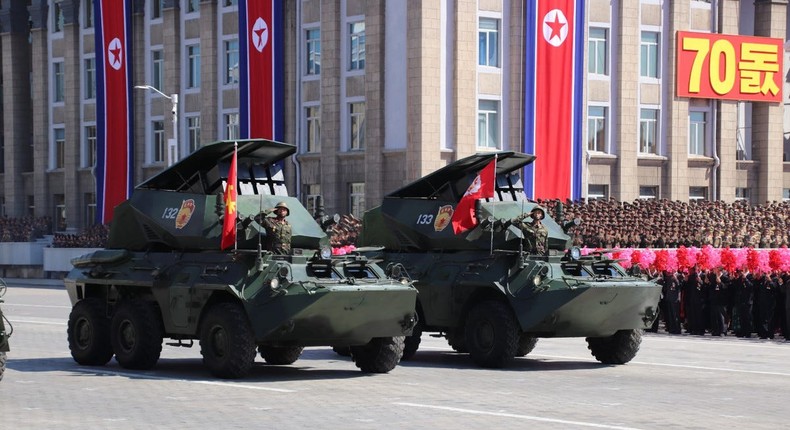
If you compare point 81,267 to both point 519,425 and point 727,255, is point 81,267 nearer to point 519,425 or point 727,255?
point 519,425

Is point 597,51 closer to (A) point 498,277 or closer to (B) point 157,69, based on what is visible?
(B) point 157,69

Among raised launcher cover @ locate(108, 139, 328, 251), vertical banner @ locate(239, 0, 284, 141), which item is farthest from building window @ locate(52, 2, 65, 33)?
raised launcher cover @ locate(108, 139, 328, 251)

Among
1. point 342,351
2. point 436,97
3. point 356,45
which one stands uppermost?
point 356,45

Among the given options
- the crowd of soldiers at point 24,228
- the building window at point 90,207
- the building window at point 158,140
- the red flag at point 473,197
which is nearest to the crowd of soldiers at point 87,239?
the crowd of soldiers at point 24,228

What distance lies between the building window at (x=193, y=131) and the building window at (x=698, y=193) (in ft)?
60.3

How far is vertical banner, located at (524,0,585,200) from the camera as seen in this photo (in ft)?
159

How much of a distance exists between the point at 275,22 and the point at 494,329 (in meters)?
31.2

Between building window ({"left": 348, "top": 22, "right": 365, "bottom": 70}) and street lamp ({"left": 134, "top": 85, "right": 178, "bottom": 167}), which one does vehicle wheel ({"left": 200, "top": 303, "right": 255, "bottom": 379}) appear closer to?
street lamp ({"left": 134, "top": 85, "right": 178, "bottom": 167})

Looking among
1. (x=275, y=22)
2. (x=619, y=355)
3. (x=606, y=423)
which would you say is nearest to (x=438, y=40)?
(x=275, y=22)

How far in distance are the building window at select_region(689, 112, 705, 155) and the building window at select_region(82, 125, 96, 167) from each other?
2496 centimetres

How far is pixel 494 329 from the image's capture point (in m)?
22.0

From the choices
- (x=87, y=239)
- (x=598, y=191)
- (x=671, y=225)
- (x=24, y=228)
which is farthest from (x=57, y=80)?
(x=671, y=225)

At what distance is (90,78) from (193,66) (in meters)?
7.22

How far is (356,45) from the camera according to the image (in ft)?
166
